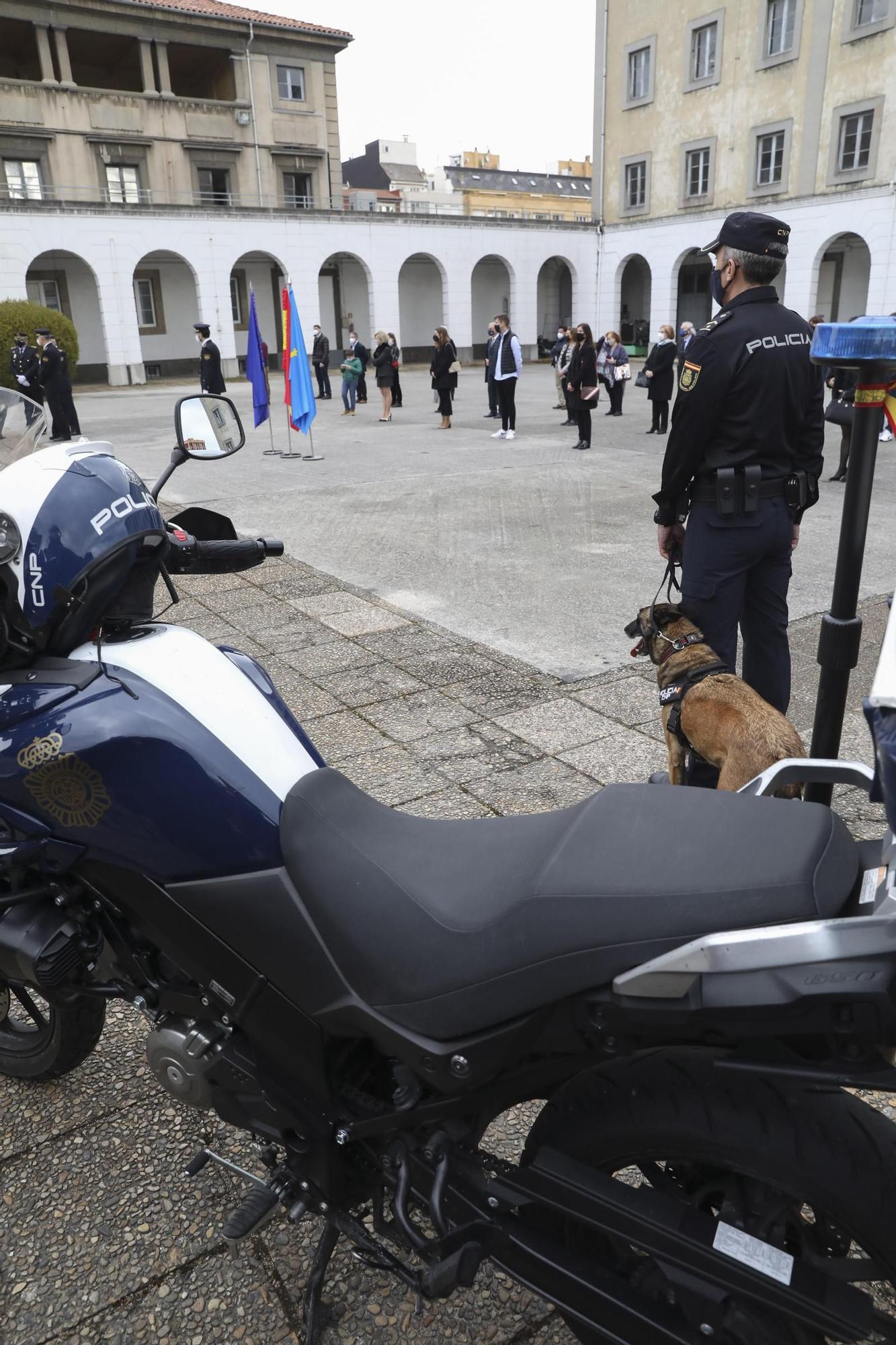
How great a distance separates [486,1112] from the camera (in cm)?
147

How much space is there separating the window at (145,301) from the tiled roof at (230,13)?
868 centimetres

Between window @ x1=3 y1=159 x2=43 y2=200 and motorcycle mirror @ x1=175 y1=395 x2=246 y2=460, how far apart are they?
3544 centimetres

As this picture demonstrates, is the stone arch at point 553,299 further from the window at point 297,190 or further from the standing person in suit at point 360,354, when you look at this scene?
the standing person in suit at point 360,354

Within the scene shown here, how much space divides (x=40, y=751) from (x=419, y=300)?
4012cm

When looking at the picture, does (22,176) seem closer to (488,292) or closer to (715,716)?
(488,292)

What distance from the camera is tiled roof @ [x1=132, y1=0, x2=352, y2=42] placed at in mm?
31859

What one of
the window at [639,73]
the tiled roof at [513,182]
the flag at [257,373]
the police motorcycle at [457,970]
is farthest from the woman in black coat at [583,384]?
the tiled roof at [513,182]

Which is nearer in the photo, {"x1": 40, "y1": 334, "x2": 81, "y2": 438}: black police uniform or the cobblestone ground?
the cobblestone ground

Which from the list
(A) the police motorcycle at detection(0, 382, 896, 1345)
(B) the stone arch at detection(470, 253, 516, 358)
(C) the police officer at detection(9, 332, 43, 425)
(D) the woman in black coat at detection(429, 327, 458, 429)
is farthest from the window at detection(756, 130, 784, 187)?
(A) the police motorcycle at detection(0, 382, 896, 1345)

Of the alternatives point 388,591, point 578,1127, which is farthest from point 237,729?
point 388,591

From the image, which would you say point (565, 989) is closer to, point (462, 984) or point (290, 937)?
point (462, 984)

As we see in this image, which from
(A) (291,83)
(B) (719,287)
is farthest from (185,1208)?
(A) (291,83)

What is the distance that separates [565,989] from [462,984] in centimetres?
15

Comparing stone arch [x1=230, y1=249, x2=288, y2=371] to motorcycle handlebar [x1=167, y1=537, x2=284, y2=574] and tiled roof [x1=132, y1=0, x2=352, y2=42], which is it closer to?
tiled roof [x1=132, y1=0, x2=352, y2=42]
